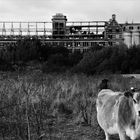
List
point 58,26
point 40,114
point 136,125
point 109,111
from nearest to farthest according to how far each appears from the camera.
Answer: point 136,125
point 109,111
point 40,114
point 58,26

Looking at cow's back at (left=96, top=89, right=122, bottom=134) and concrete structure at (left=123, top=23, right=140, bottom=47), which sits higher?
concrete structure at (left=123, top=23, right=140, bottom=47)

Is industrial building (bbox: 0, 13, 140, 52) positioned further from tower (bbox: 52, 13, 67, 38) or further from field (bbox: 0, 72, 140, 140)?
field (bbox: 0, 72, 140, 140)

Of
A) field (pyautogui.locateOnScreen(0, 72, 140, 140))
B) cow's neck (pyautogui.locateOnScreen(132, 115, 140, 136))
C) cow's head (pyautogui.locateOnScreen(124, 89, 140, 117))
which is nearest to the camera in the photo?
cow's head (pyautogui.locateOnScreen(124, 89, 140, 117))

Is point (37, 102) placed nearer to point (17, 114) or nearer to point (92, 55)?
point (17, 114)

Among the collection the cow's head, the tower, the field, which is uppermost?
the tower

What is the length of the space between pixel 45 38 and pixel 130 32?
20.2 m

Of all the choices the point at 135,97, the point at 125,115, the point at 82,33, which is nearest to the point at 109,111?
the point at 125,115

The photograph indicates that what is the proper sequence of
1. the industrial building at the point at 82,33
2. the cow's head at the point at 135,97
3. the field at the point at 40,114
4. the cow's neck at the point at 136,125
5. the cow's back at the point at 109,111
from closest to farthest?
the cow's head at the point at 135,97 < the cow's neck at the point at 136,125 < the cow's back at the point at 109,111 < the field at the point at 40,114 < the industrial building at the point at 82,33

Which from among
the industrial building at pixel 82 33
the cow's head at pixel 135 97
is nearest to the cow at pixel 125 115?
the cow's head at pixel 135 97

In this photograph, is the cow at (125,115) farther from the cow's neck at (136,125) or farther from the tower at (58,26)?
the tower at (58,26)

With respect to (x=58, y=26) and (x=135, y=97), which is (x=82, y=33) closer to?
(x=58, y=26)

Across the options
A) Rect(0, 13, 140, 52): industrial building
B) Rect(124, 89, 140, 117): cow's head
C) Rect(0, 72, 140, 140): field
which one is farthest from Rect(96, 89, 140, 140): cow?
Rect(0, 13, 140, 52): industrial building

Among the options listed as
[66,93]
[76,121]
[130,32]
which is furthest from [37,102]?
[130,32]

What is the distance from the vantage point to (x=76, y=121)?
9.34m
